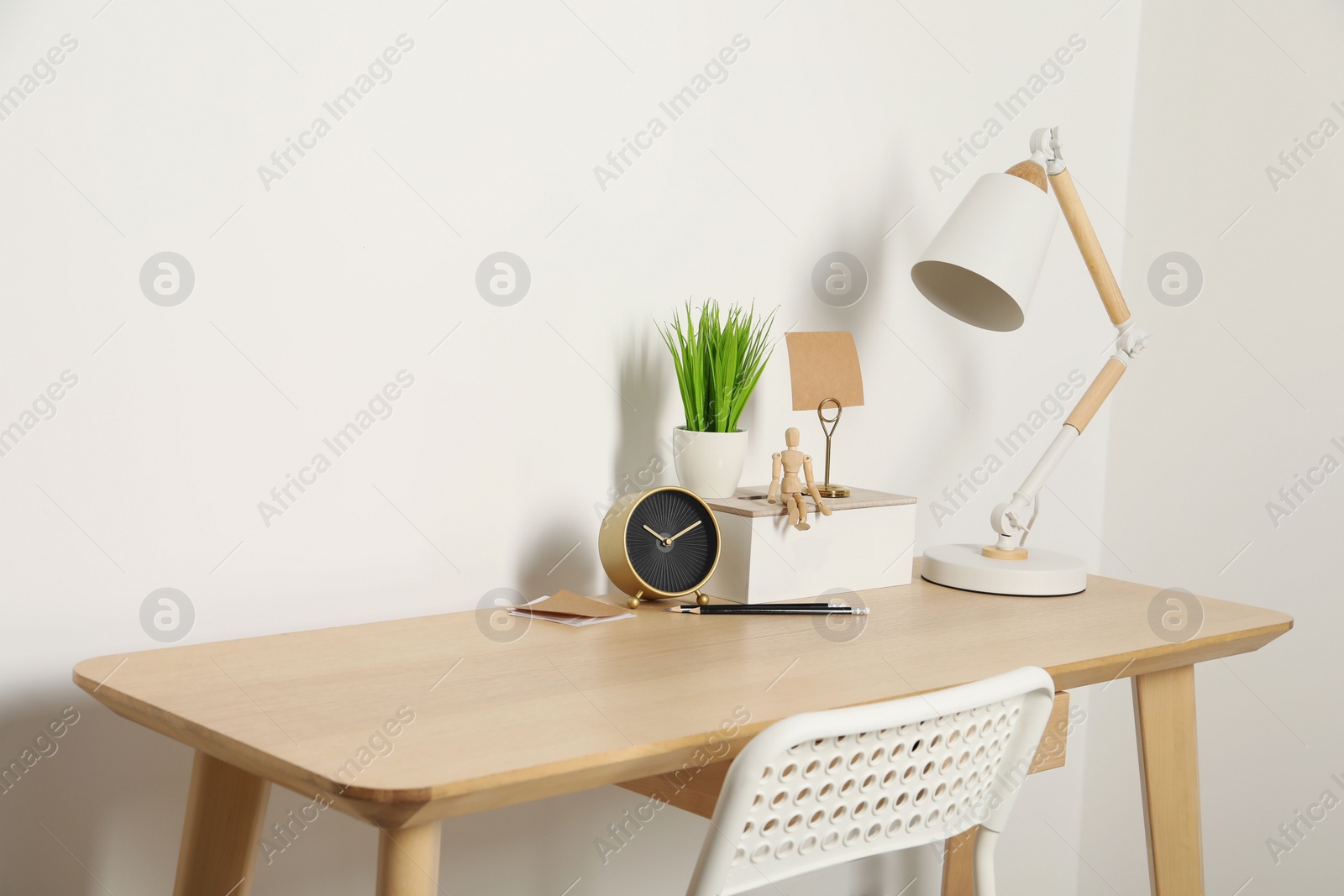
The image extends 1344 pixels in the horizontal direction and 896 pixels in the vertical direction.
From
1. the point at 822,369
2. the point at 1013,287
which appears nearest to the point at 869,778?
the point at 822,369

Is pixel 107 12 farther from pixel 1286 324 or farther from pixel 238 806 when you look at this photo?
pixel 1286 324

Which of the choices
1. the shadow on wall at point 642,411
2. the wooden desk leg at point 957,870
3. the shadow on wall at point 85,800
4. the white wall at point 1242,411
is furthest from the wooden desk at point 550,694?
the white wall at point 1242,411

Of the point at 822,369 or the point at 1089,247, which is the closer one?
the point at 822,369

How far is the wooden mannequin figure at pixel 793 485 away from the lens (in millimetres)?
1433

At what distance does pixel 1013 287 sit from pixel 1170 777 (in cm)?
67

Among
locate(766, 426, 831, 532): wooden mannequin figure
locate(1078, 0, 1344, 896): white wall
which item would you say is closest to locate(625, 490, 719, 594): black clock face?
locate(766, 426, 831, 532): wooden mannequin figure

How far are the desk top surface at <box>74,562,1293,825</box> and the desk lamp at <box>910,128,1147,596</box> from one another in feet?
0.26

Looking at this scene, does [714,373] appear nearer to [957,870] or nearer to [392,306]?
[392,306]

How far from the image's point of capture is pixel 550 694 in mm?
1014

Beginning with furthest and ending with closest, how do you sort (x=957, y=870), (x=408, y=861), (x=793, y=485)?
(x=957, y=870), (x=793, y=485), (x=408, y=861)

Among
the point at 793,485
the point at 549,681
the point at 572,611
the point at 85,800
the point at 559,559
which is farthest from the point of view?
the point at 559,559

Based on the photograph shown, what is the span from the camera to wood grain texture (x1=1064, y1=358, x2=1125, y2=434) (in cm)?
171

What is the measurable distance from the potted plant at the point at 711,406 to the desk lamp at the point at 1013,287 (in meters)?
0.33

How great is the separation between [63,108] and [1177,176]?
1.90 meters
